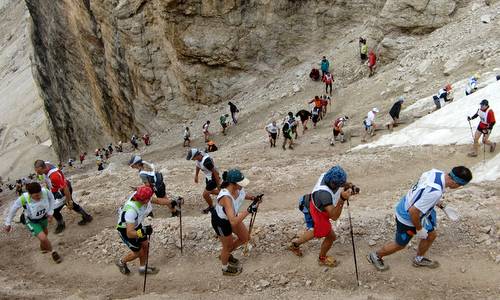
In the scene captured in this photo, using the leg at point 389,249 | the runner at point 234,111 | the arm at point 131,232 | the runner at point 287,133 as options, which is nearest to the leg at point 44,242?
the arm at point 131,232

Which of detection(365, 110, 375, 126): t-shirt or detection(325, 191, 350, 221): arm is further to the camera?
detection(365, 110, 375, 126): t-shirt

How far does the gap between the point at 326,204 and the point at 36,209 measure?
5.79m

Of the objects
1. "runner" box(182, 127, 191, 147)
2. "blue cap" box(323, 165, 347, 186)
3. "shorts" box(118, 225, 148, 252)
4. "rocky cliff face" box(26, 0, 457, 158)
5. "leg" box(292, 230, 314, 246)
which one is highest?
"rocky cliff face" box(26, 0, 457, 158)

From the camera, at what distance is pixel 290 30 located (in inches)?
1167

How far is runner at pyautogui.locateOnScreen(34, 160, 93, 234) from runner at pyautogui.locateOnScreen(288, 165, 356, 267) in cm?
578

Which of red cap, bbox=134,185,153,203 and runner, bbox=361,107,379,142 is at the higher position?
red cap, bbox=134,185,153,203

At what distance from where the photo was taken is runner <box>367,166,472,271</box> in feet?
20.4

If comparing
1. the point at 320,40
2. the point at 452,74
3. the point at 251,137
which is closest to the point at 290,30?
the point at 320,40

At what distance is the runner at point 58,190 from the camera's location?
10234 mm

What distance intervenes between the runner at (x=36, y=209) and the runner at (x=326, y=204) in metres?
5.08

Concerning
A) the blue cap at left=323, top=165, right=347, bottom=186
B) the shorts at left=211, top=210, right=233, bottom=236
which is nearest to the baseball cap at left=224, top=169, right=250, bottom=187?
the shorts at left=211, top=210, right=233, bottom=236

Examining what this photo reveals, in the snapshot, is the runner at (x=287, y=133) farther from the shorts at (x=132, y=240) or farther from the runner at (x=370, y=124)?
the shorts at (x=132, y=240)

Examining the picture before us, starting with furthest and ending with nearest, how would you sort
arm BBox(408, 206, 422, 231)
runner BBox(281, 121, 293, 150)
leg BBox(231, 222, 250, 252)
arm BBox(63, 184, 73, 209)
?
runner BBox(281, 121, 293, 150)
arm BBox(63, 184, 73, 209)
leg BBox(231, 222, 250, 252)
arm BBox(408, 206, 422, 231)

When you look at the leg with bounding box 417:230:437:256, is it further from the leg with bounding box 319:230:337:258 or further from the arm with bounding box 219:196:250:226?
the arm with bounding box 219:196:250:226
